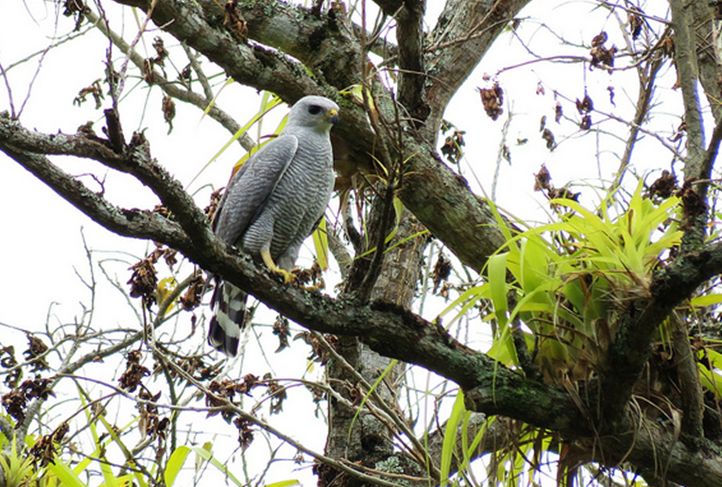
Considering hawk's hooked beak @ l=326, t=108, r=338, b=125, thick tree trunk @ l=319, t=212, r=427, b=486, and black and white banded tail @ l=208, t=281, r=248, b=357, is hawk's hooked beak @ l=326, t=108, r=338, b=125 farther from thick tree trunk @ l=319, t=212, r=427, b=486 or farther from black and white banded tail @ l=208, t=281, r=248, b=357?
black and white banded tail @ l=208, t=281, r=248, b=357

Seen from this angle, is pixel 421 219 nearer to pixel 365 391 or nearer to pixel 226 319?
pixel 365 391

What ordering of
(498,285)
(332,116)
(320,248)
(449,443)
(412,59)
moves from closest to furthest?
(498,285) < (449,443) < (412,59) < (332,116) < (320,248)

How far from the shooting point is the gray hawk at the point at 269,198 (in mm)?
4758

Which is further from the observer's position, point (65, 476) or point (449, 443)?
point (65, 476)

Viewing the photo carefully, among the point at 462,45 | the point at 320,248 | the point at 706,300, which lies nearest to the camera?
the point at 706,300

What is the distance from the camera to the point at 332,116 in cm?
396

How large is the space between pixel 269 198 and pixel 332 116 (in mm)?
1014

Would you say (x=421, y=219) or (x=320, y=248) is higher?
(x=320, y=248)

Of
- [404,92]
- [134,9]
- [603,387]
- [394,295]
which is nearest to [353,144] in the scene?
[404,92]

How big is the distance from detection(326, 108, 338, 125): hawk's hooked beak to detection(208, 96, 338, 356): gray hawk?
27.5 inches

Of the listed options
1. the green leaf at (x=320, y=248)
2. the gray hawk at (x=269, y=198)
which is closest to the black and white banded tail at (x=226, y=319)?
the gray hawk at (x=269, y=198)

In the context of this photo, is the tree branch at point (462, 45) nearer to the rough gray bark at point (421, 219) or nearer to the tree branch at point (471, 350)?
the rough gray bark at point (421, 219)

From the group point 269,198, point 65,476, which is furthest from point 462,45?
point 65,476

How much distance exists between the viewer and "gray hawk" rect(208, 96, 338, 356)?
15.6ft
